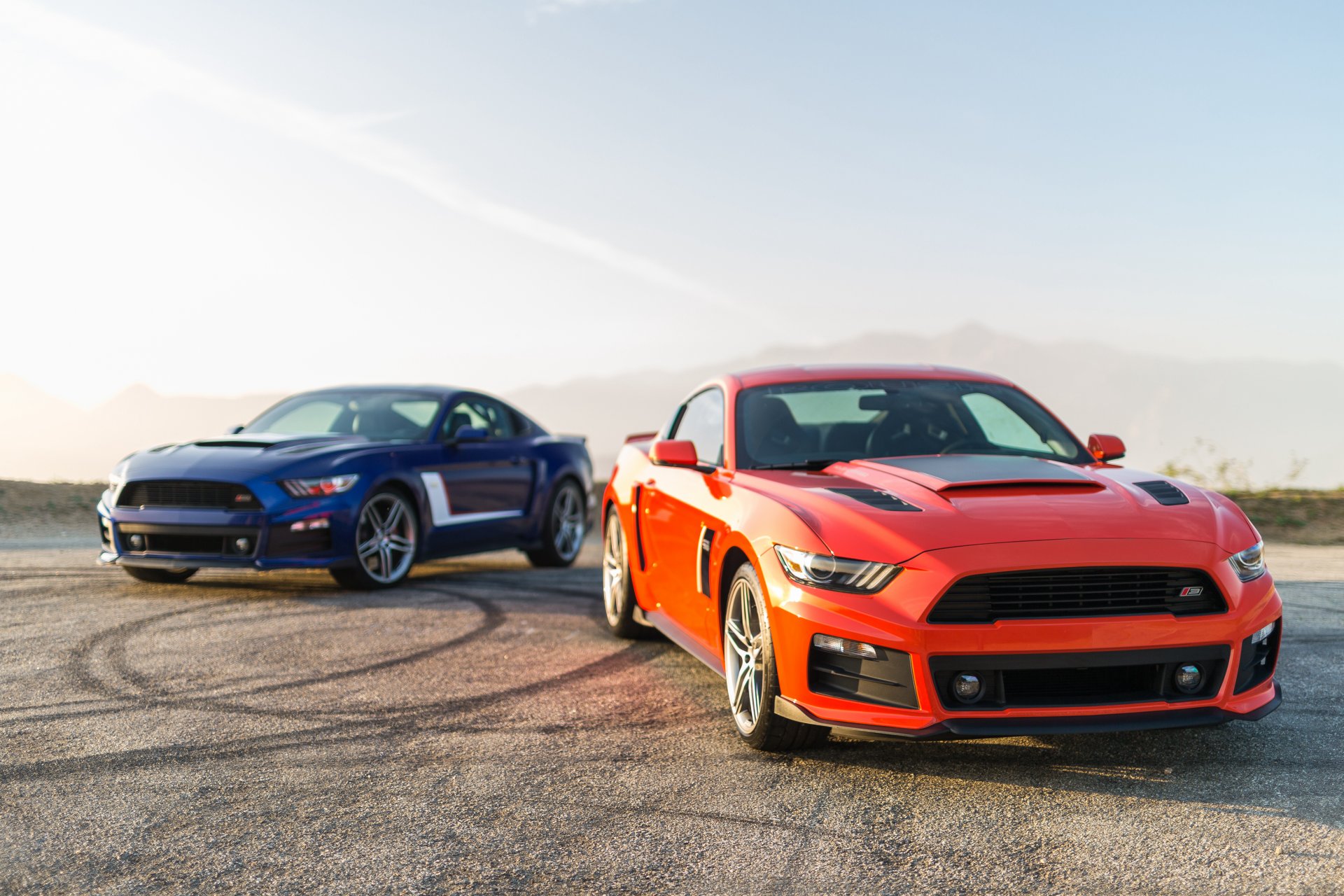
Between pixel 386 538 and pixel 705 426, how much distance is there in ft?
12.1

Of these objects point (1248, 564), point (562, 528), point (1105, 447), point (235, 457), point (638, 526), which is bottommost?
point (562, 528)

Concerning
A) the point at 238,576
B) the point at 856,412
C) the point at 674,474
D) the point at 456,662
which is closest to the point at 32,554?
the point at 238,576

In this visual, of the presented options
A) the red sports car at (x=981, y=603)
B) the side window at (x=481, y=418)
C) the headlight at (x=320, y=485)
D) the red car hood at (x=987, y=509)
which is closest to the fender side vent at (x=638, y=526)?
the red sports car at (x=981, y=603)

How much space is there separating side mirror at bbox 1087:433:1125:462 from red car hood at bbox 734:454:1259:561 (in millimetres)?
652

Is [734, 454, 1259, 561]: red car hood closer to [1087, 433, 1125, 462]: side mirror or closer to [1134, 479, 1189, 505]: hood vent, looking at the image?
[1134, 479, 1189, 505]: hood vent

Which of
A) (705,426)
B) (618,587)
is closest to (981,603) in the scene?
(705,426)

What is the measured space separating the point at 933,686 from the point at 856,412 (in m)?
2.30

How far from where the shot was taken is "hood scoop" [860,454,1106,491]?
15.7ft

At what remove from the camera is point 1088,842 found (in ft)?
11.9

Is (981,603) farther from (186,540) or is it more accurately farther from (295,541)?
(186,540)

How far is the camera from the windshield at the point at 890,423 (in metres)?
5.86

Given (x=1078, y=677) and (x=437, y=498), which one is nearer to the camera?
(x=1078, y=677)

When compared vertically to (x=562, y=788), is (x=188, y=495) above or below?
above

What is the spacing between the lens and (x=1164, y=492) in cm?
483
